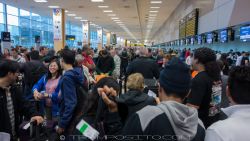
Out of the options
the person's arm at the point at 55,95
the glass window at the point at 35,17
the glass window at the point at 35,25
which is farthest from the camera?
the glass window at the point at 35,25

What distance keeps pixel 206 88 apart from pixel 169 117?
1.69 m

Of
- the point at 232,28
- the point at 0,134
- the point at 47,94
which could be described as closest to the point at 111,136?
the point at 0,134

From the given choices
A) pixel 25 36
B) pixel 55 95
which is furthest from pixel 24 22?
pixel 55 95

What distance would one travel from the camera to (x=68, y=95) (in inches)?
132

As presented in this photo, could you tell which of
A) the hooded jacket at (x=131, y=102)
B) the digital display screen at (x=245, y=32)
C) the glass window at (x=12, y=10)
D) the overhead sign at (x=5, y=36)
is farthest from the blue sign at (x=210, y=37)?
the glass window at (x=12, y=10)

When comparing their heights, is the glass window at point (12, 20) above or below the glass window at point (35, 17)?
below

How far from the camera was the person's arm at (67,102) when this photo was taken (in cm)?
333

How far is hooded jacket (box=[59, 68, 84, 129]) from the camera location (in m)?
3.34

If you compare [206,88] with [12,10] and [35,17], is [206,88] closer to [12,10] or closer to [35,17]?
[12,10]

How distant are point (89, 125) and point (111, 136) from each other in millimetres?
190

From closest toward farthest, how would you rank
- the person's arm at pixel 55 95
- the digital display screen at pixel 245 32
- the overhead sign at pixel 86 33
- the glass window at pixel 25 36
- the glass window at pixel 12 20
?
the person's arm at pixel 55 95, the digital display screen at pixel 245 32, the glass window at pixel 12 20, the glass window at pixel 25 36, the overhead sign at pixel 86 33

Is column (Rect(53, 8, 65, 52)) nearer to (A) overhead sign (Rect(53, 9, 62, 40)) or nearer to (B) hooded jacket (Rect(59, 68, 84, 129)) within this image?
(A) overhead sign (Rect(53, 9, 62, 40))

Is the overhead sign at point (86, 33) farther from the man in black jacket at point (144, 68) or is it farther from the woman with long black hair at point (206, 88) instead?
the woman with long black hair at point (206, 88)

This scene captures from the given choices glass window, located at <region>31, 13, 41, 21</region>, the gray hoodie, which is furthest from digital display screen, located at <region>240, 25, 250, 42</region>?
glass window, located at <region>31, 13, 41, 21</region>
